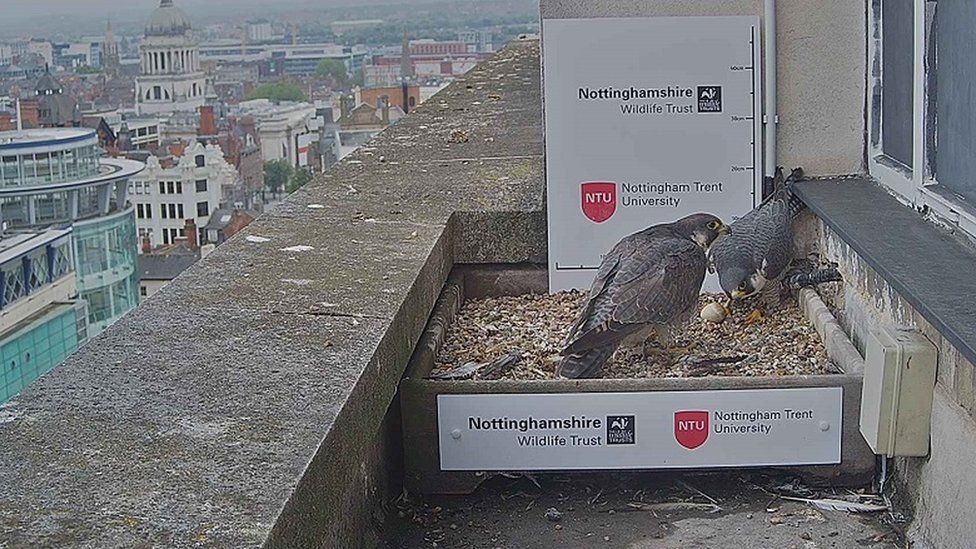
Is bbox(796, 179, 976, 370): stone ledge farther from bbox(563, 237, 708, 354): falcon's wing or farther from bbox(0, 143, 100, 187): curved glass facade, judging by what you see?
bbox(0, 143, 100, 187): curved glass facade

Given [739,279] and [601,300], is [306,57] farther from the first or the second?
[601,300]

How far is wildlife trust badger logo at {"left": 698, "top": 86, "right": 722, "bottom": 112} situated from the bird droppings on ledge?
491 mm

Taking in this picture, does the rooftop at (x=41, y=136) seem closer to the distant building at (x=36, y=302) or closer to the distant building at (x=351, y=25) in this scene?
the distant building at (x=36, y=302)

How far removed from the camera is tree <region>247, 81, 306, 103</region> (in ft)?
33.2

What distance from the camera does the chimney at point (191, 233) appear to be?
468cm

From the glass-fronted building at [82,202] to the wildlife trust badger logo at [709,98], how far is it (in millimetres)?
2067

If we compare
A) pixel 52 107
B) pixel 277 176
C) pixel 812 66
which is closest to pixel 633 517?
pixel 812 66

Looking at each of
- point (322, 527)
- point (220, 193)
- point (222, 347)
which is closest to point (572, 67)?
point (222, 347)

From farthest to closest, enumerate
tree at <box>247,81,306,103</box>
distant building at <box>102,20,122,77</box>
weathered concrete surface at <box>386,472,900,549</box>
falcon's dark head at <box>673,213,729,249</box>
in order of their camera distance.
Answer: tree at <box>247,81,306,103</box> < distant building at <box>102,20,122,77</box> < falcon's dark head at <box>673,213,729,249</box> < weathered concrete surface at <box>386,472,900,549</box>

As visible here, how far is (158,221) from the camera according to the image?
6.21 meters

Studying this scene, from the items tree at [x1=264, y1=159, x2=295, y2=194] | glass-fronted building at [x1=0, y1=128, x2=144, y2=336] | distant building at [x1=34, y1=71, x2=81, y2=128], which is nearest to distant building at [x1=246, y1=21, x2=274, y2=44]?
distant building at [x1=34, y1=71, x2=81, y2=128]

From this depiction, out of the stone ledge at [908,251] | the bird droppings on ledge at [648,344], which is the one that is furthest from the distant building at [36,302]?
the stone ledge at [908,251]

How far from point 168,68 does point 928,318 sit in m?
6.76

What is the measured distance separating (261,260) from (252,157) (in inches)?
187
